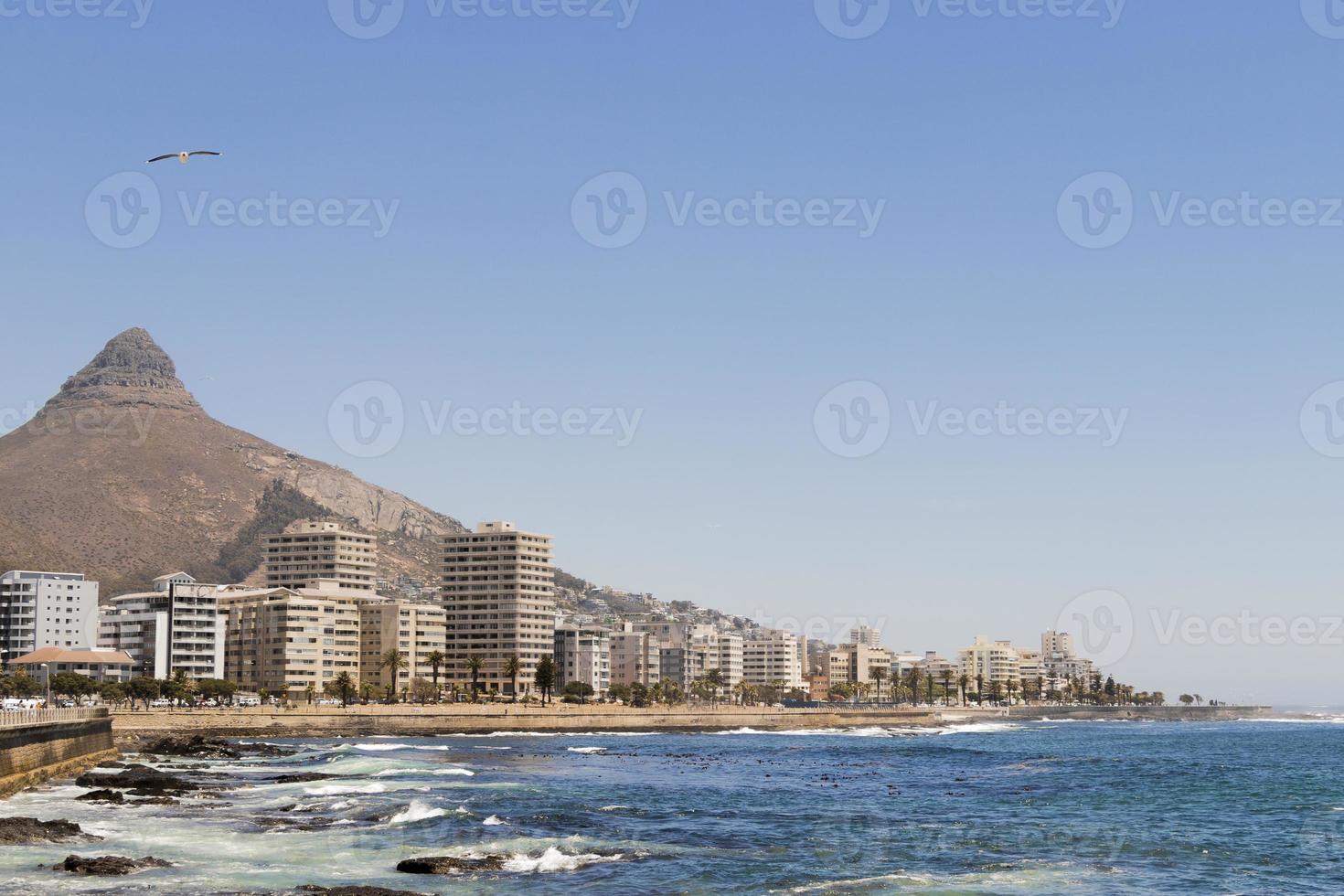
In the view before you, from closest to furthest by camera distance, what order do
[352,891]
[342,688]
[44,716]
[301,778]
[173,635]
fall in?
[352,891] → [301,778] → [44,716] → [342,688] → [173,635]

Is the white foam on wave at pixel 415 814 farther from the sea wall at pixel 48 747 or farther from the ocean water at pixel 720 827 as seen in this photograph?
the sea wall at pixel 48 747

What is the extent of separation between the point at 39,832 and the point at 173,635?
147 meters

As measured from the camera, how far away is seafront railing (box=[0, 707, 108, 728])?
6147 centimetres

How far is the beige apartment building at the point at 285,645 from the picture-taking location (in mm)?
187750

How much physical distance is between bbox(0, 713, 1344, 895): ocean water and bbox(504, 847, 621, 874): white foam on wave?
121 mm

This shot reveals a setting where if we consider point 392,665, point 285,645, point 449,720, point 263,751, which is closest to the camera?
point 263,751

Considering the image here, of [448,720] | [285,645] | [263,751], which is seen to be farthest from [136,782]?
[285,645]

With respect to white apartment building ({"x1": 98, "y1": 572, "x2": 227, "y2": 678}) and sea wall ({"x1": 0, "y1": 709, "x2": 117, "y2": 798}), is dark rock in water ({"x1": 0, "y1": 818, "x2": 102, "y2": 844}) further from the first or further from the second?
white apartment building ({"x1": 98, "y1": 572, "x2": 227, "y2": 678})

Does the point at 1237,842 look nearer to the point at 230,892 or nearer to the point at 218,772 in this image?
the point at 230,892

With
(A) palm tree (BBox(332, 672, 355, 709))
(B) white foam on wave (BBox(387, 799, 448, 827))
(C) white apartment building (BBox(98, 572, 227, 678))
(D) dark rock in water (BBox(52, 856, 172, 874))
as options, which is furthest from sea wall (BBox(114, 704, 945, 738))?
(D) dark rock in water (BBox(52, 856, 172, 874))

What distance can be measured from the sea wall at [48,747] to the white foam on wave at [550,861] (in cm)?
2381

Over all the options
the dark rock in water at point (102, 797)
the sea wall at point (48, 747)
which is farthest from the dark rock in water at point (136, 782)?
the dark rock in water at point (102, 797)

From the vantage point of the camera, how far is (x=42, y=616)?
189m

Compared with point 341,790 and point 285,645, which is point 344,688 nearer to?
point 285,645
